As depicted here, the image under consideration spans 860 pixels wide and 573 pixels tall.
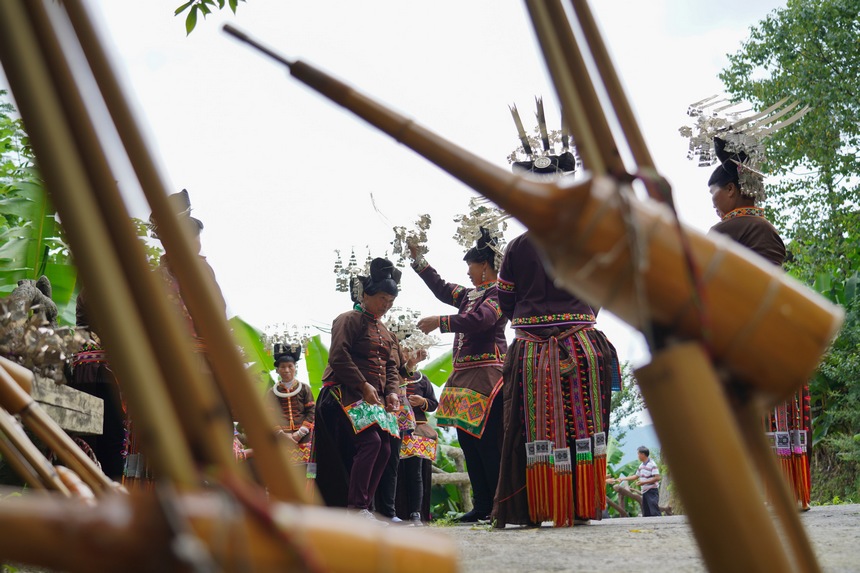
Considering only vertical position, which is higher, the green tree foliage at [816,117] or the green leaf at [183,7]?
the green tree foliage at [816,117]

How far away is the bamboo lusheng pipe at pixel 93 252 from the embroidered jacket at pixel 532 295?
5.08 m

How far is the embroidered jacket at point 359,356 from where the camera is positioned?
308 inches

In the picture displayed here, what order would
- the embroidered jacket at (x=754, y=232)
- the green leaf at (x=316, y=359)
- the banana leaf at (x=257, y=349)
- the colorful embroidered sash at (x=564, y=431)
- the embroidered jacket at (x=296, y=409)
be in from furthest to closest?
the green leaf at (x=316, y=359) → the banana leaf at (x=257, y=349) → the embroidered jacket at (x=296, y=409) → the colorful embroidered sash at (x=564, y=431) → the embroidered jacket at (x=754, y=232)

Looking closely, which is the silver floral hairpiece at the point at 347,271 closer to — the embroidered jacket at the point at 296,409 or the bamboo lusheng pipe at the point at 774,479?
the embroidered jacket at the point at 296,409

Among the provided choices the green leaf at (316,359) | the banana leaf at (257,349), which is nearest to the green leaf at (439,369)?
the green leaf at (316,359)

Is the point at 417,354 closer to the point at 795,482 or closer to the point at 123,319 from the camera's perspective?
the point at 795,482

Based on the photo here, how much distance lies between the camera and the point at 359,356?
27.0 feet

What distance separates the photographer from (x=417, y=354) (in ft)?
31.9

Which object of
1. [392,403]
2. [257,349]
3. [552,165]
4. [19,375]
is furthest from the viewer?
[257,349]

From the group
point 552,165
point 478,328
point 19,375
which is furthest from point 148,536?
point 478,328

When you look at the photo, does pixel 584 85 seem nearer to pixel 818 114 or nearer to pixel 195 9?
pixel 195 9

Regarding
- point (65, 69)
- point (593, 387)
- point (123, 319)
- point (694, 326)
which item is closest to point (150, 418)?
point (123, 319)

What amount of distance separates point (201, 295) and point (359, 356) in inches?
282

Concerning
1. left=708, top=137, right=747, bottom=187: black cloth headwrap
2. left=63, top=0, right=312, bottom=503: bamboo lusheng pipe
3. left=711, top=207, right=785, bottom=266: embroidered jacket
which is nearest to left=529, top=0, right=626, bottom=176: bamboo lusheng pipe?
left=63, top=0, right=312, bottom=503: bamboo lusheng pipe
